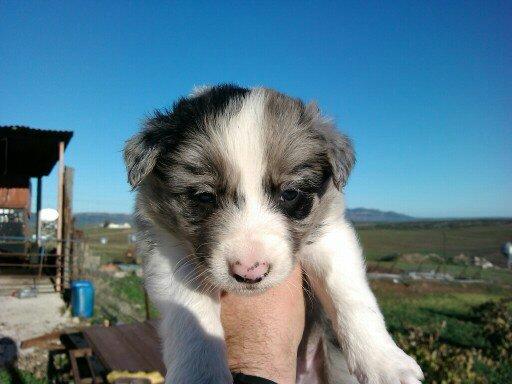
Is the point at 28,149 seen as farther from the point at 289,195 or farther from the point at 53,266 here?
the point at 289,195

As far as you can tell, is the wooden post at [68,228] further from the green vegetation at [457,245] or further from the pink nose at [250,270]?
the green vegetation at [457,245]

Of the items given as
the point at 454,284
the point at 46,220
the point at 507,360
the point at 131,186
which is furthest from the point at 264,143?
the point at 454,284

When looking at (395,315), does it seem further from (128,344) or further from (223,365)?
(223,365)

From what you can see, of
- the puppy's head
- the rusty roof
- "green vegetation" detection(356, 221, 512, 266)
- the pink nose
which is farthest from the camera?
"green vegetation" detection(356, 221, 512, 266)

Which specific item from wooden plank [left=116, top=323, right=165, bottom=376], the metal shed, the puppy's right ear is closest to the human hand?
the puppy's right ear

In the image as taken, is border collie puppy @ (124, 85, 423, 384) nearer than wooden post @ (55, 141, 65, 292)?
Yes

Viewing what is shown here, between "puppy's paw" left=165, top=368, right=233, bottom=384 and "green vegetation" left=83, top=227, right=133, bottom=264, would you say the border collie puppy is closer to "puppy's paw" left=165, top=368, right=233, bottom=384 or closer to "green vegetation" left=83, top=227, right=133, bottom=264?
"puppy's paw" left=165, top=368, right=233, bottom=384
